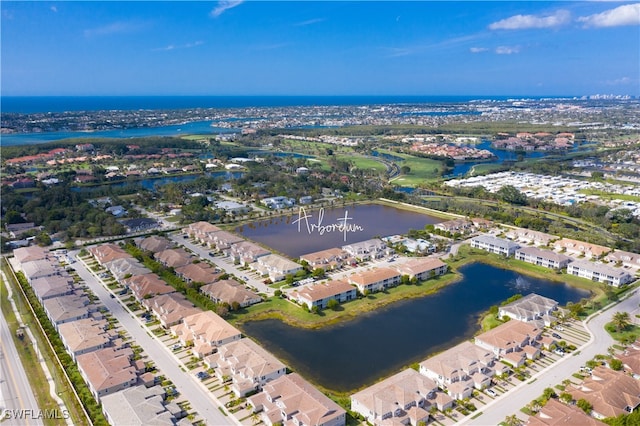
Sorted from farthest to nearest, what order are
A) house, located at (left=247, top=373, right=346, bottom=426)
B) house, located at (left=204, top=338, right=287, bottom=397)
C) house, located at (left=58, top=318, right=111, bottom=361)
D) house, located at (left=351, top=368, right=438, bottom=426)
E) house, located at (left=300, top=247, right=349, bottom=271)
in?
house, located at (left=300, top=247, right=349, bottom=271) < house, located at (left=58, top=318, right=111, bottom=361) < house, located at (left=204, top=338, right=287, bottom=397) < house, located at (left=351, top=368, right=438, bottom=426) < house, located at (left=247, top=373, right=346, bottom=426)

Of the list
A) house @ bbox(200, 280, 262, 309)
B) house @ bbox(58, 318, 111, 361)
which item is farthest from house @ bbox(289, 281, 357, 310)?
house @ bbox(58, 318, 111, 361)

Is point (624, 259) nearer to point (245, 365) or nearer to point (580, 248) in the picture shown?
point (580, 248)

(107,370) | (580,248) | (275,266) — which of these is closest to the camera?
(107,370)

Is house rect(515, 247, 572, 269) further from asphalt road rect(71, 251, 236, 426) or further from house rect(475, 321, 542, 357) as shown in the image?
asphalt road rect(71, 251, 236, 426)

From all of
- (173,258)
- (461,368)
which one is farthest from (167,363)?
(461,368)

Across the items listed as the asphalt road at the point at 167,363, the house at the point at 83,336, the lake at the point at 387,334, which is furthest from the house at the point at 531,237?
the house at the point at 83,336

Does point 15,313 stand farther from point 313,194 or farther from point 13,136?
point 13,136
